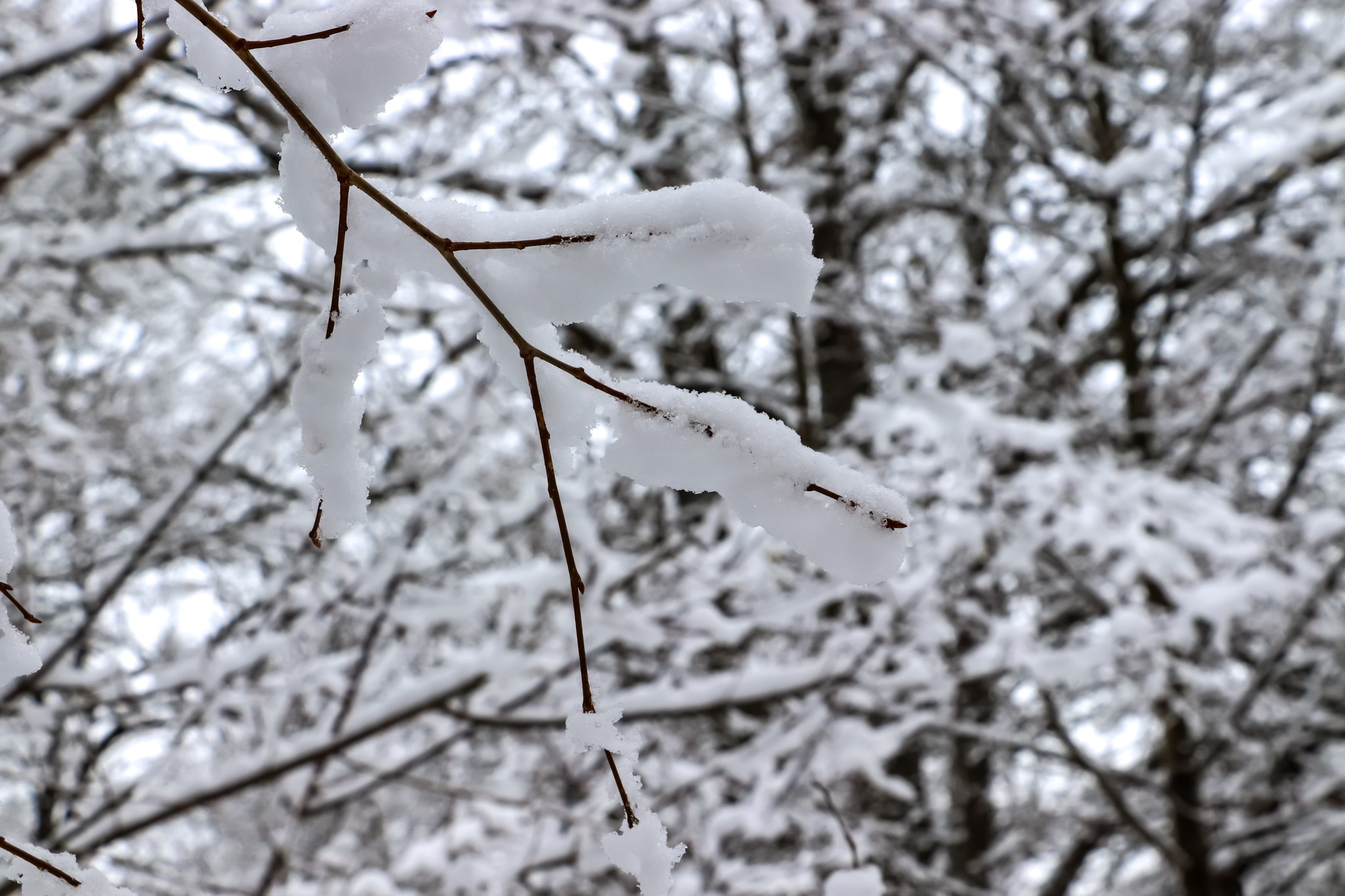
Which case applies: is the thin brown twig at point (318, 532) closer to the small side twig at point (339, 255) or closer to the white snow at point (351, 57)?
the small side twig at point (339, 255)

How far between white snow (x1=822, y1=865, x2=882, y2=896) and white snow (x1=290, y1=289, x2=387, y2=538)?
1001 mm

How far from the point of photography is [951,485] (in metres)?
4.26

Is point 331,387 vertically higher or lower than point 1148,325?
lower

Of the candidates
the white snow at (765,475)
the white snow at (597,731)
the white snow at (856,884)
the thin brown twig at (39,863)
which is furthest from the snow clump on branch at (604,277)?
the white snow at (856,884)

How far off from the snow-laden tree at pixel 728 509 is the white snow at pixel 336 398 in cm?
165

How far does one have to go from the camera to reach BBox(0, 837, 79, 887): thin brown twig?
2.35ft

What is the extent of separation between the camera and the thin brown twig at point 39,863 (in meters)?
0.72

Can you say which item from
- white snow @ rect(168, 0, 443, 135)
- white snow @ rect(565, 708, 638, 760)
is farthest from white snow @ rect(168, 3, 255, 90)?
white snow @ rect(565, 708, 638, 760)

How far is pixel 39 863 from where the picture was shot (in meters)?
0.75

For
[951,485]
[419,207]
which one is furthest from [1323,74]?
[419,207]

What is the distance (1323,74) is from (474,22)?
15.5ft

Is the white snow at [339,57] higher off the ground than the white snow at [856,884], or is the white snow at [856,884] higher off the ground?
the white snow at [339,57]

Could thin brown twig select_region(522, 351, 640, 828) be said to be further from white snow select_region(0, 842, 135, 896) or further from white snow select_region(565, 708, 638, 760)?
white snow select_region(0, 842, 135, 896)

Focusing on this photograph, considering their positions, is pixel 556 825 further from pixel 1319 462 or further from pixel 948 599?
pixel 1319 462
